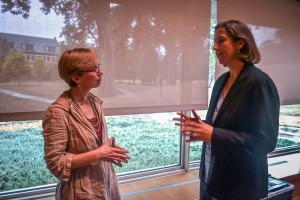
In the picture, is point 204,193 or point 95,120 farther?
point 204,193

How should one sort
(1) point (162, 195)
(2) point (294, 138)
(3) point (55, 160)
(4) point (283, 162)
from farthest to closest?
1. (2) point (294, 138)
2. (4) point (283, 162)
3. (1) point (162, 195)
4. (3) point (55, 160)

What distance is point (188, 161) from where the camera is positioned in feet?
7.64

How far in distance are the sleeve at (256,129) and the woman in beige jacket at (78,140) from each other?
511 mm

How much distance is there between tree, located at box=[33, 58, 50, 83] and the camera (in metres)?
1.49

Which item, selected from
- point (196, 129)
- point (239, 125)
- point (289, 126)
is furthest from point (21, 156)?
point (289, 126)

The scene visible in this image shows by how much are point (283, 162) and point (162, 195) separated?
180 centimetres

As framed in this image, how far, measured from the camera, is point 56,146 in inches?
38.2

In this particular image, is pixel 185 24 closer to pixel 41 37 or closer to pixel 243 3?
pixel 243 3

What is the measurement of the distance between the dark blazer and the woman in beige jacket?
53 cm

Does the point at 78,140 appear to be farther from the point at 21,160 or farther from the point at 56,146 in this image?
the point at 21,160

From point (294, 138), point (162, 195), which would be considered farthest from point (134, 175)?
point (294, 138)

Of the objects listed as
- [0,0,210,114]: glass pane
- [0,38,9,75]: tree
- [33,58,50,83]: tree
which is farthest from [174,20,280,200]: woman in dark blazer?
[0,38,9,75]: tree

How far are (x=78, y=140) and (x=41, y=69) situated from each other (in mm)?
742

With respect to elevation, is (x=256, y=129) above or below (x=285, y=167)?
above
